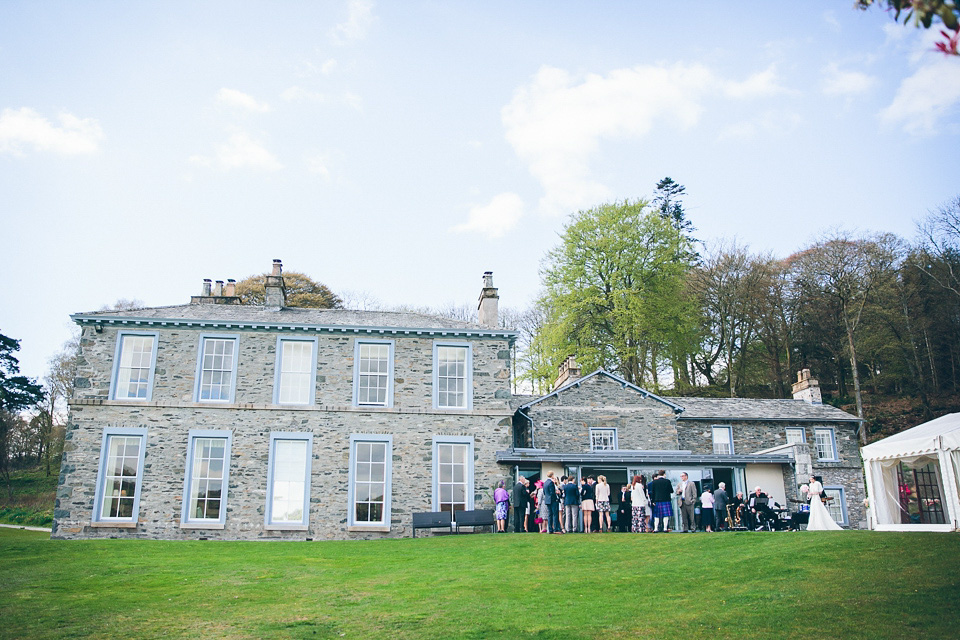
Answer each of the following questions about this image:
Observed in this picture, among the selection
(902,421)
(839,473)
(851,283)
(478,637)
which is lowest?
(478,637)

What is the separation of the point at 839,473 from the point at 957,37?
3072cm

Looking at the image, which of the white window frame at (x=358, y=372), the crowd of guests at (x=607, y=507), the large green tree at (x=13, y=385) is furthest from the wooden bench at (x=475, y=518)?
the large green tree at (x=13, y=385)

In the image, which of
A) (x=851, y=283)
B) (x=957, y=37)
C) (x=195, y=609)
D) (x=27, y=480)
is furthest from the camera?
(x=27, y=480)

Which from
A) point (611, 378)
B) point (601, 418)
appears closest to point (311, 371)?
point (601, 418)

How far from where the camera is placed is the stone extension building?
21422 millimetres

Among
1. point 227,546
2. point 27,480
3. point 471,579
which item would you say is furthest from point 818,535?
point 27,480

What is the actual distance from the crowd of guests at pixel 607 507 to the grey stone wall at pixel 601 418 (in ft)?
18.3

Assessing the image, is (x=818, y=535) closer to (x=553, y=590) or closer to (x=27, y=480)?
(x=553, y=590)

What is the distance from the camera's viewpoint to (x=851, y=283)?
38.1m

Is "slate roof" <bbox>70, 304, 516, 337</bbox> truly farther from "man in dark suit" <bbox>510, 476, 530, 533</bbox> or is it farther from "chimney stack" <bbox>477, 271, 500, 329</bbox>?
"man in dark suit" <bbox>510, 476, 530, 533</bbox>

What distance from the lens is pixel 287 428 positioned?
22.2 meters

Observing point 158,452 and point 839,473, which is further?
point 839,473

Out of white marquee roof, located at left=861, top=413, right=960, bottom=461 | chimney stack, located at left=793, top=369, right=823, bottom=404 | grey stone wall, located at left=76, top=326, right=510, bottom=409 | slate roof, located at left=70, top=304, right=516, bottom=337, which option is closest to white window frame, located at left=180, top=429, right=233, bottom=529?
grey stone wall, located at left=76, top=326, right=510, bottom=409

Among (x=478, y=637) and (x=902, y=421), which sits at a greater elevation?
(x=902, y=421)
